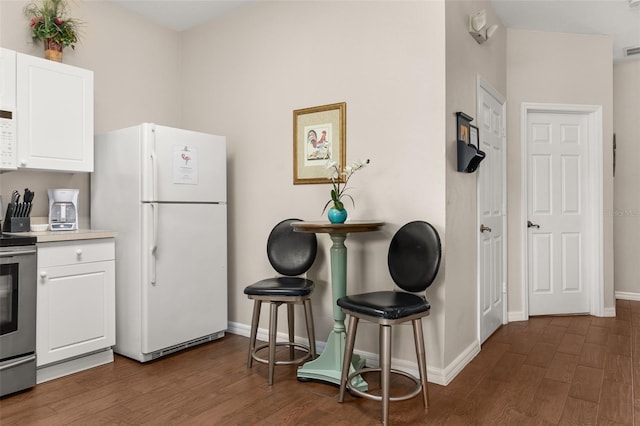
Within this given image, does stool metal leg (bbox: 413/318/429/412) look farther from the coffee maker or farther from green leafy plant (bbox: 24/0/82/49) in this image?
green leafy plant (bbox: 24/0/82/49)

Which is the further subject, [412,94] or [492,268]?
[492,268]

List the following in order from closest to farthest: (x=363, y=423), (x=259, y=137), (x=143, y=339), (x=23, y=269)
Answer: (x=363, y=423) → (x=23, y=269) → (x=143, y=339) → (x=259, y=137)

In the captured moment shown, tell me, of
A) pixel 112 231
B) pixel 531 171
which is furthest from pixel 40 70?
pixel 531 171

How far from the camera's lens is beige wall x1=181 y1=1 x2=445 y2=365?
2.63 metres

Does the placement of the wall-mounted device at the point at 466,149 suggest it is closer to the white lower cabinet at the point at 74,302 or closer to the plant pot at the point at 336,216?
the plant pot at the point at 336,216

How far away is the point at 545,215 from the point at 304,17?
3.02 m

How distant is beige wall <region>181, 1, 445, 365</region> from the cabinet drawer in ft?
3.48

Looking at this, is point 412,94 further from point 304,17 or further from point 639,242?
point 639,242

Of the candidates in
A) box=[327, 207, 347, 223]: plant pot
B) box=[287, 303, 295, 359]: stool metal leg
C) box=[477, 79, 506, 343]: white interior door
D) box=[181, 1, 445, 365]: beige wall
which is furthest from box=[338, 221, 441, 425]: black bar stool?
box=[477, 79, 506, 343]: white interior door

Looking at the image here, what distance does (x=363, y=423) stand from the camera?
207 centimetres

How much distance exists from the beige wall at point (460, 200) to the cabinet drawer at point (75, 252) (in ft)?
7.59

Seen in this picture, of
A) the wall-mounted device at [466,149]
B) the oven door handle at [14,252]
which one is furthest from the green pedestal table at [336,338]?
the oven door handle at [14,252]

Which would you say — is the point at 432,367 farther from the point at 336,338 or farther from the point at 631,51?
the point at 631,51

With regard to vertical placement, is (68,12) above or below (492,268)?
above
